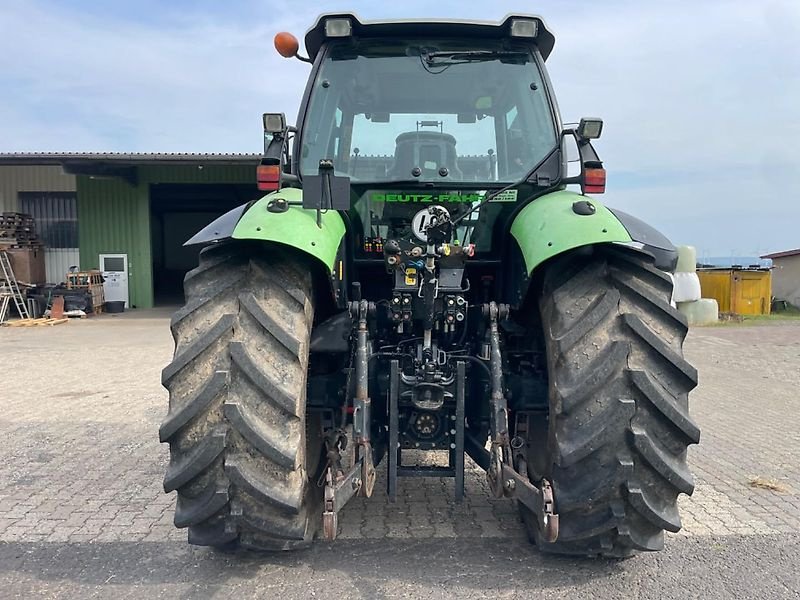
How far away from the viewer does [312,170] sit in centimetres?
375

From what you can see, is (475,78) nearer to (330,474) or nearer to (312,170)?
(312,170)

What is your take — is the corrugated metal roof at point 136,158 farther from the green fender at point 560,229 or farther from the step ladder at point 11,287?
the green fender at point 560,229

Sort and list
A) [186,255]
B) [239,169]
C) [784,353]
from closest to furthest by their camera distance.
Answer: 1. [784,353]
2. [239,169]
3. [186,255]

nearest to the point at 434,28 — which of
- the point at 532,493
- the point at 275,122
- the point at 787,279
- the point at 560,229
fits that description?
the point at 275,122

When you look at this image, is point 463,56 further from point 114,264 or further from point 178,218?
point 178,218

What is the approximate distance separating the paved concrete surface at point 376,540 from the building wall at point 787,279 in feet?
72.9

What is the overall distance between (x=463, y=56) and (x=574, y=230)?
1.41m

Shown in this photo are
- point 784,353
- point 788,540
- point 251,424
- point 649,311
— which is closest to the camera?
point 251,424

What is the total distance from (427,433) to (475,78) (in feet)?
6.62

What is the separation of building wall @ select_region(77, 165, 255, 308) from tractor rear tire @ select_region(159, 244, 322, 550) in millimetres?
19697

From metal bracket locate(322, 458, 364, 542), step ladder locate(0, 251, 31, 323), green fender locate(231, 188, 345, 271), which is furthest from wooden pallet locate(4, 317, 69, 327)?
metal bracket locate(322, 458, 364, 542)

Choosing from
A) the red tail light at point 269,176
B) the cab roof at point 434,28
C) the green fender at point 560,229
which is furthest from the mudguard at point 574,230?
the red tail light at point 269,176

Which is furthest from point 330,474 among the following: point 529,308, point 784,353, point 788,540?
point 784,353

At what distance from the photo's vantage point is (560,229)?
2.92 meters
